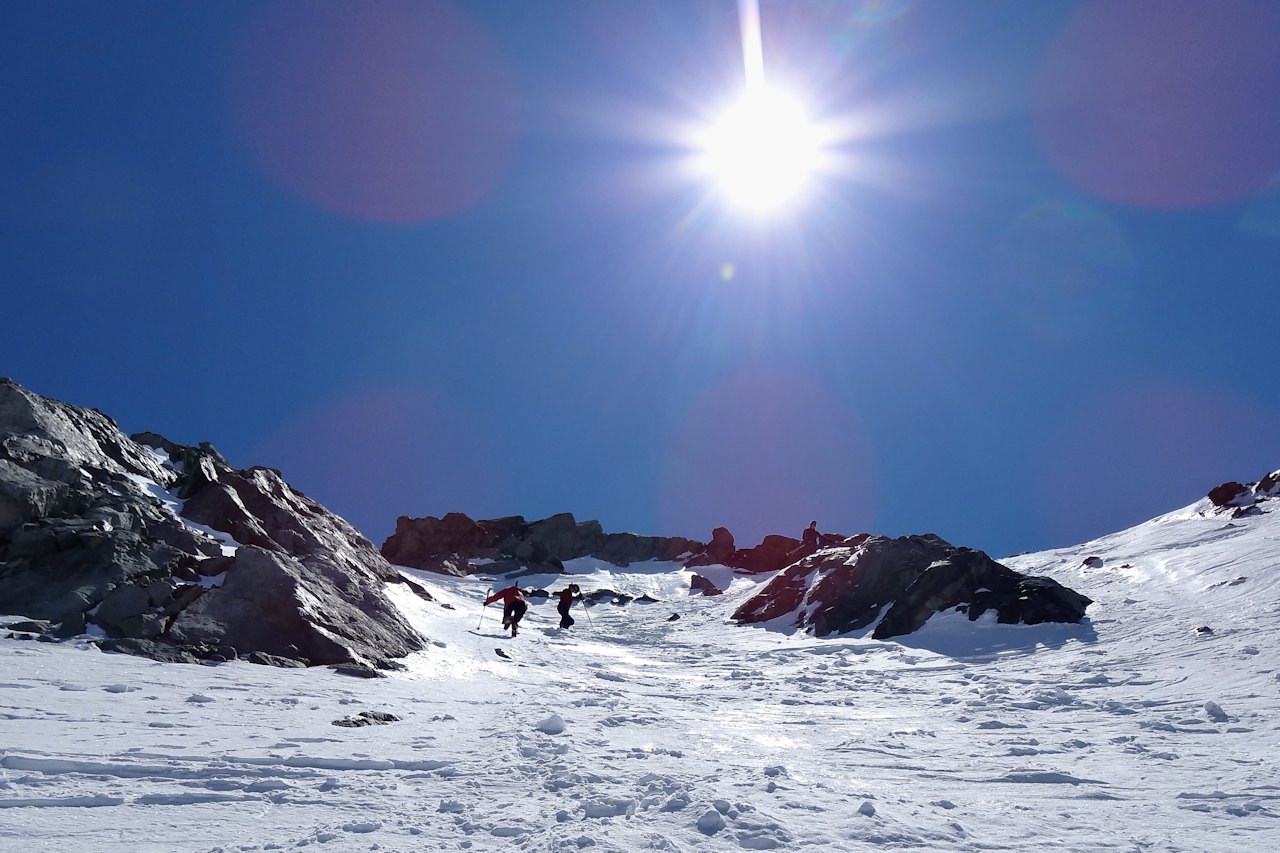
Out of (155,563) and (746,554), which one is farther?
(746,554)

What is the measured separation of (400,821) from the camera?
5.24 metres

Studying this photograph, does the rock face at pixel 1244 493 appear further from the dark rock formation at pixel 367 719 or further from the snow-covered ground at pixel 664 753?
the dark rock formation at pixel 367 719

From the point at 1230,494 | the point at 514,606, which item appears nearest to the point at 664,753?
the point at 514,606

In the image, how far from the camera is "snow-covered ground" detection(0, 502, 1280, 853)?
512cm

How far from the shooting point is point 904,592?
2297 centimetres

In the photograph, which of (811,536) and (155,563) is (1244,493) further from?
(155,563)

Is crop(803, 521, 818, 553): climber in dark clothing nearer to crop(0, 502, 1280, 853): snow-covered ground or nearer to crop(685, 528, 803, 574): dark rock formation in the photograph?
crop(685, 528, 803, 574): dark rock formation

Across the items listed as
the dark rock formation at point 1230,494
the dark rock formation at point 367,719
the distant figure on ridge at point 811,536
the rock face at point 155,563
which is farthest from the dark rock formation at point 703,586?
the dark rock formation at point 367,719

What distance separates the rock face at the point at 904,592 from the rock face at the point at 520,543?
4266 cm

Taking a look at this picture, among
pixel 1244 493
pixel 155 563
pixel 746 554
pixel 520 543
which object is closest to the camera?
pixel 155 563

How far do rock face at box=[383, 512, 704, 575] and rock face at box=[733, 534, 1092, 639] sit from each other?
42657 mm

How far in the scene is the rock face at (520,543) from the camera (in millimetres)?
72812

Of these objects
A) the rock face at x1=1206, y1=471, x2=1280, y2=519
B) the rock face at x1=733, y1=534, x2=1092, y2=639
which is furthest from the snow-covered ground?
the rock face at x1=1206, y1=471, x2=1280, y2=519

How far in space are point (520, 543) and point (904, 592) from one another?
57601 millimetres
